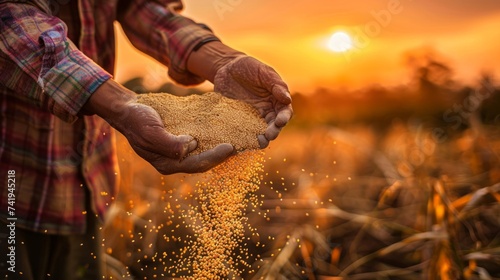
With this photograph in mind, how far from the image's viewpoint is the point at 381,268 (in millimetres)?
2131

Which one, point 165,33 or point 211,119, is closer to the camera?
point 211,119

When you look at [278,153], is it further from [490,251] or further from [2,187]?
[2,187]

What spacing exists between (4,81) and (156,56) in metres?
0.42

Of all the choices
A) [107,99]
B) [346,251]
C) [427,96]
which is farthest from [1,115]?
[427,96]

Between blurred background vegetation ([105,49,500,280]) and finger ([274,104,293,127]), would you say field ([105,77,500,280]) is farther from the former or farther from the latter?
finger ([274,104,293,127])

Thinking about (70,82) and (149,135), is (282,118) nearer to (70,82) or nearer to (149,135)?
(149,135)

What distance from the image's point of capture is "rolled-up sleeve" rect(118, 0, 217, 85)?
55.4 inches

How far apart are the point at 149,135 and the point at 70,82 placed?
7.2 inches

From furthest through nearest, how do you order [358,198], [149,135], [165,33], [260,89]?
[358,198]
[165,33]
[260,89]
[149,135]

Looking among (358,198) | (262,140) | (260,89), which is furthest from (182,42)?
(358,198)

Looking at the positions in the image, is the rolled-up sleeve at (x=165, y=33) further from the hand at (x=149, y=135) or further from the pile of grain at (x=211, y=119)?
the hand at (x=149, y=135)

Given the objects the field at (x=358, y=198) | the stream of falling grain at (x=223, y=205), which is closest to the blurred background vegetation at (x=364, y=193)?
the field at (x=358, y=198)

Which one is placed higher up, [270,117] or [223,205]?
[270,117]

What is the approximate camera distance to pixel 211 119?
1.22 metres
